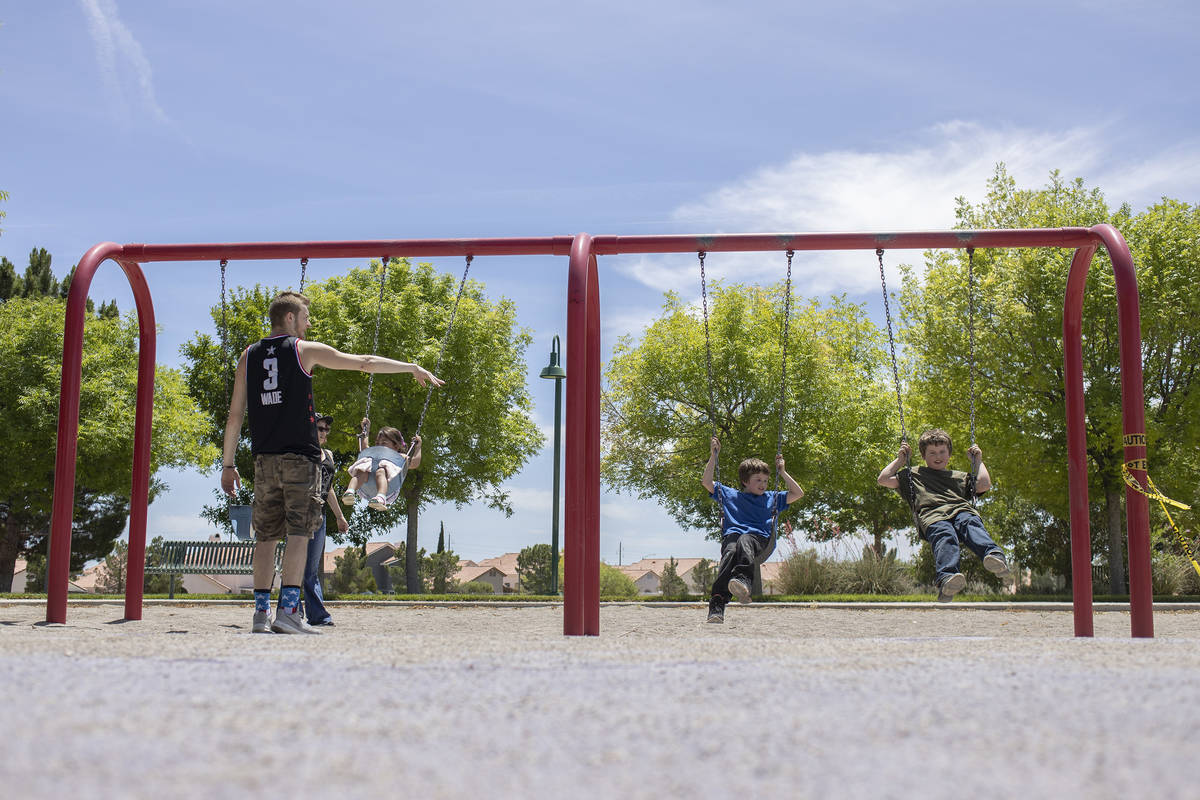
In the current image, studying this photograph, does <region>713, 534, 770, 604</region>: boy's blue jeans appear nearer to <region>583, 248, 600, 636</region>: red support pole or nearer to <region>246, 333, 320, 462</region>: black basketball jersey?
<region>583, 248, 600, 636</region>: red support pole

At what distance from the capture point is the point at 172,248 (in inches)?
312

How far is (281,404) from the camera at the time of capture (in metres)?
5.51

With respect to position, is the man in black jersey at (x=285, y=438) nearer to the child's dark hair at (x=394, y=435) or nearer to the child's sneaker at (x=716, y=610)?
the child's dark hair at (x=394, y=435)

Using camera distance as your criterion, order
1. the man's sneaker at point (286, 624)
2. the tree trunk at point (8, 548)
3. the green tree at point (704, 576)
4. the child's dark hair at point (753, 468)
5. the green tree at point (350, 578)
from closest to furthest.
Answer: the man's sneaker at point (286, 624) → the child's dark hair at point (753, 468) → the green tree at point (704, 576) → the green tree at point (350, 578) → the tree trunk at point (8, 548)

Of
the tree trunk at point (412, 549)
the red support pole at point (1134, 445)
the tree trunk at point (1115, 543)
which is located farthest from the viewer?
the tree trunk at point (412, 549)

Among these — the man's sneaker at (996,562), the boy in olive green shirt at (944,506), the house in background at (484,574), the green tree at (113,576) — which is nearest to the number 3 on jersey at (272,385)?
the boy in olive green shirt at (944,506)

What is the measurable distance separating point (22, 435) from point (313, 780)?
954 inches

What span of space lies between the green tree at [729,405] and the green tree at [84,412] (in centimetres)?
1035

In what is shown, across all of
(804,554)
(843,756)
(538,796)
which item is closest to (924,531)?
(843,756)

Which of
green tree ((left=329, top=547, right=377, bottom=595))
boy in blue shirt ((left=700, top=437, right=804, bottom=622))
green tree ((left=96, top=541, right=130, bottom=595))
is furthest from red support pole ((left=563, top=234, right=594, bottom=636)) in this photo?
green tree ((left=96, top=541, right=130, bottom=595))

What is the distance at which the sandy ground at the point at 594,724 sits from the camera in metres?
1.90

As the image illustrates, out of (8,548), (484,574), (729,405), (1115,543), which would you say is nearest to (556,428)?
(729,405)

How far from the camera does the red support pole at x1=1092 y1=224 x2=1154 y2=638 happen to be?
6.40 meters

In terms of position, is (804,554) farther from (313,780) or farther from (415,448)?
(313,780)
